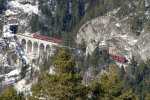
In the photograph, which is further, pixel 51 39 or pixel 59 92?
pixel 51 39

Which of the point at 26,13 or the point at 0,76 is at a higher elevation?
the point at 26,13

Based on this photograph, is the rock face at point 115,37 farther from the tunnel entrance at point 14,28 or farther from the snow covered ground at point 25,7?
the snow covered ground at point 25,7

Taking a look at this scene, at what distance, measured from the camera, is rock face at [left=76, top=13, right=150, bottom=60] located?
5468 inches

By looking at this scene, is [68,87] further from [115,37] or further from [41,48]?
[41,48]

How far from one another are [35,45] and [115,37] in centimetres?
3049

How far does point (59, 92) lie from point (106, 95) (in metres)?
4.87

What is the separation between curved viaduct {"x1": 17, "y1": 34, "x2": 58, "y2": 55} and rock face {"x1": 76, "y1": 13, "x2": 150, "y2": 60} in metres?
9.78

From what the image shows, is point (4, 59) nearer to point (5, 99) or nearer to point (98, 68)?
point (98, 68)

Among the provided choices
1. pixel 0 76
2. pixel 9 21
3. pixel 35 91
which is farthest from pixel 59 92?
pixel 9 21

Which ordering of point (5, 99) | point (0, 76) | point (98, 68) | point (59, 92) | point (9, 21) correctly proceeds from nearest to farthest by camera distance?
point (59, 92)
point (5, 99)
point (98, 68)
point (0, 76)
point (9, 21)

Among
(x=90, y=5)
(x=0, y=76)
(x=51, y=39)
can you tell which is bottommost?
(x=0, y=76)

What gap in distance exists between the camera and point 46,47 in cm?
15988

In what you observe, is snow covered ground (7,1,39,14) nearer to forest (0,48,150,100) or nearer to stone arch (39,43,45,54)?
stone arch (39,43,45,54)

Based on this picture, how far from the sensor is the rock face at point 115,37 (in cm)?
13888
